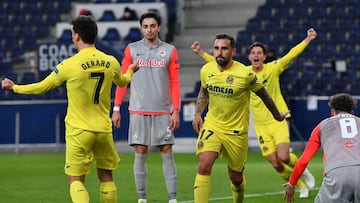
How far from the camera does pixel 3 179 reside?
55.8ft

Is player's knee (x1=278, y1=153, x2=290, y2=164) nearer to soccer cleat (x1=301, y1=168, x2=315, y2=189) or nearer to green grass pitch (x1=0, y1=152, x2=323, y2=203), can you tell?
soccer cleat (x1=301, y1=168, x2=315, y2=189)

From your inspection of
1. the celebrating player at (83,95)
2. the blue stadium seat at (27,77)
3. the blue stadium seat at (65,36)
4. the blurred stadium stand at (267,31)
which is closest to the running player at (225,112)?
the celebrating player at (83,95)

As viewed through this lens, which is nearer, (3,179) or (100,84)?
(100,84)

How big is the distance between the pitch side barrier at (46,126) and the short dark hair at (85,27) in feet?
49.0

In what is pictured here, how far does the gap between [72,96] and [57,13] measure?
21555mm

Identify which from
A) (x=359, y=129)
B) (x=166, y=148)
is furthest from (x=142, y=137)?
(x=359, y=129)

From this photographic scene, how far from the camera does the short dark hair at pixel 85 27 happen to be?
9.66 metres

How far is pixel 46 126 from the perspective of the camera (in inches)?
981

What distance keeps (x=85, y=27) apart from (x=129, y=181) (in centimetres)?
704

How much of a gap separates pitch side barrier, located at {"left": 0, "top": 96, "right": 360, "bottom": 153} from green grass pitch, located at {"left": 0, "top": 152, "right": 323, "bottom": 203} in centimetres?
168

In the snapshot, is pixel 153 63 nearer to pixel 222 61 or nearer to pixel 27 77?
pixel 222 61

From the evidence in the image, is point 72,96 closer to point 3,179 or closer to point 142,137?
point 142,137

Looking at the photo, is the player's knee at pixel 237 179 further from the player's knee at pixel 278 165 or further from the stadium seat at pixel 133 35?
the stadium seat at pixel 133 35

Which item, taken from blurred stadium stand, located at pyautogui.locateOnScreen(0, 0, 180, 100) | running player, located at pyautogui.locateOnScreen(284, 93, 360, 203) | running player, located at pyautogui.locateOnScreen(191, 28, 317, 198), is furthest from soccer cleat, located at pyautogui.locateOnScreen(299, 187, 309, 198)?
blurred stadium stand, located at pyautogui.locateOnScreen(0, 0, 180, 100)
